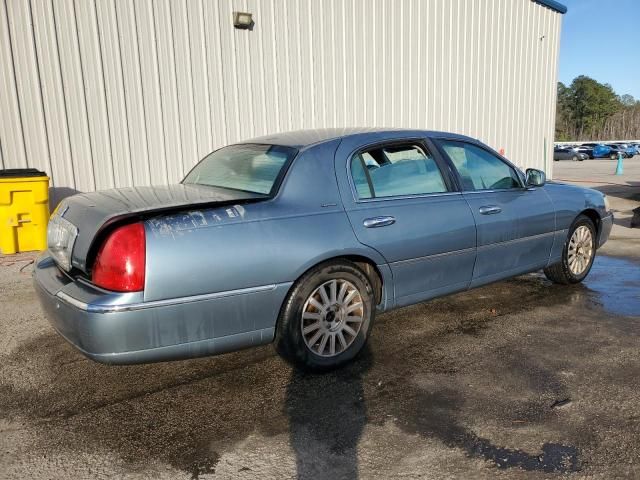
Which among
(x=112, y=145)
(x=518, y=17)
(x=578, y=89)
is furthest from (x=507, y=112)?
(x=578, y=89)

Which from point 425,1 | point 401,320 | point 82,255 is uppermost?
point 425,1

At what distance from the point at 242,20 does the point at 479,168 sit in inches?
217

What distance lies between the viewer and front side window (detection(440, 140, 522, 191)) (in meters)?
4.14

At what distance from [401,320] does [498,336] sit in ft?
2.49

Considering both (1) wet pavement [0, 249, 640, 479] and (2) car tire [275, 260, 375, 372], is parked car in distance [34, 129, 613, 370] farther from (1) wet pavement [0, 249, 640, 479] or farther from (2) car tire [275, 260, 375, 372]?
(1) wet pavement [0, 249, 640, 479]

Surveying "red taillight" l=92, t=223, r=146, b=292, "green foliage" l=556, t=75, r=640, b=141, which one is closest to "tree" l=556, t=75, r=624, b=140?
"green foliage" l=556, t=75, r=640, b=141

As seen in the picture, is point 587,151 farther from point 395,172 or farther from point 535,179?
point 395,172

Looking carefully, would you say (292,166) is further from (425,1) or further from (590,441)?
(425,1)

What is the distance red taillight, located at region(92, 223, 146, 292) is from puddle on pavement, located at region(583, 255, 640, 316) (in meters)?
3.74

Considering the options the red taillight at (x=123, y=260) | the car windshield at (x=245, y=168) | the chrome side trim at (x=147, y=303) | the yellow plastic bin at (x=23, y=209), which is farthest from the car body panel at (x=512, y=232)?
the yellow plastic bin at (x=23, y=209)

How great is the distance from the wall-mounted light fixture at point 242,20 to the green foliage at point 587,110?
3899 inches

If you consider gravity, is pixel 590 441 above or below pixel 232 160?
below

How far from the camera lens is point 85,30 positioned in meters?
7.20

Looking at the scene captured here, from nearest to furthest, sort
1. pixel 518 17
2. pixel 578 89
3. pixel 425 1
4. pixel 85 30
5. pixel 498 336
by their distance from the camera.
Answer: pixel 498 336, pixel 85 30, pixel 425 1, pixel 518 17, pixel 578 89
